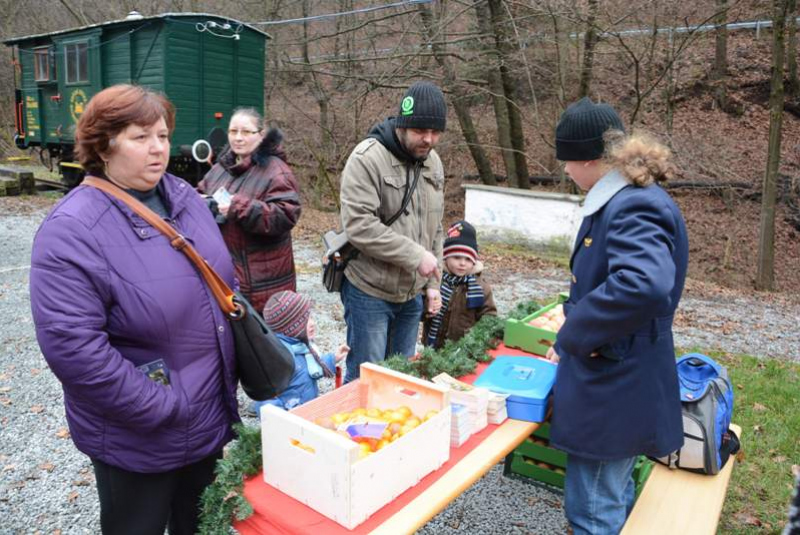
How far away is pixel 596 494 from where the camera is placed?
2.25 m

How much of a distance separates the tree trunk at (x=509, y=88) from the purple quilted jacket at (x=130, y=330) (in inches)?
438

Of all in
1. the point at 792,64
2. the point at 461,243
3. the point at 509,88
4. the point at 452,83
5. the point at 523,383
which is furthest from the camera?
the point at 792,64

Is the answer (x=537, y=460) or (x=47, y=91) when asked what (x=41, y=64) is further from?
(x=537, y=460)

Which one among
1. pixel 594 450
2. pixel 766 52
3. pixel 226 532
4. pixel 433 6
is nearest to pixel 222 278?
pixel 226 532

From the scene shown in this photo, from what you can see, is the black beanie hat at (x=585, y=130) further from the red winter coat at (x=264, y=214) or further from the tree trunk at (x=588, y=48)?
the tree trunk at (x=588, y=48)

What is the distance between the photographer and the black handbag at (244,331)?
6.29 ft

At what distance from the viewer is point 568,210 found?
424 inches

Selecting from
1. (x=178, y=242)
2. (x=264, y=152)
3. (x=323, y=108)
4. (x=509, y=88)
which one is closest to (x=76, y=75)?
(x=323, y=108)

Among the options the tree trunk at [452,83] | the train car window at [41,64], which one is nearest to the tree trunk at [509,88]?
the tree trunk at [452,83]

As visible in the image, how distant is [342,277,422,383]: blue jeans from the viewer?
10.6ft

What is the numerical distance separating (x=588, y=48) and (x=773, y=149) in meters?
3.64

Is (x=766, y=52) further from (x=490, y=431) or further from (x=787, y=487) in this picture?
(x=490, y=431)

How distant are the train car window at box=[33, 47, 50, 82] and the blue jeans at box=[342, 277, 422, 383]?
16.3 meters

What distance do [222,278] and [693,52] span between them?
57.8 feet
